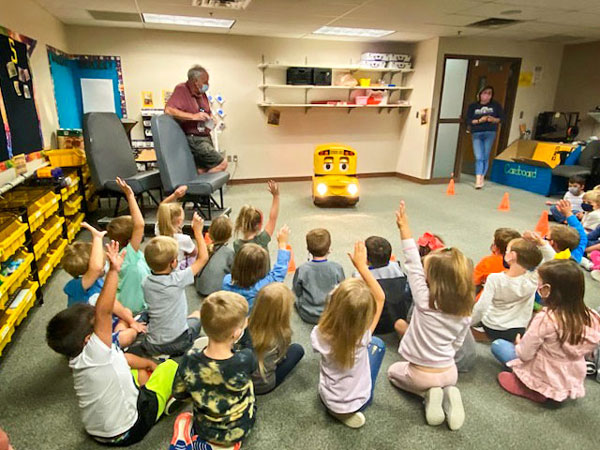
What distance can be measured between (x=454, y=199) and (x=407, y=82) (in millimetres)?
2477

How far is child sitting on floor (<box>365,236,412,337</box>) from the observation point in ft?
7.13

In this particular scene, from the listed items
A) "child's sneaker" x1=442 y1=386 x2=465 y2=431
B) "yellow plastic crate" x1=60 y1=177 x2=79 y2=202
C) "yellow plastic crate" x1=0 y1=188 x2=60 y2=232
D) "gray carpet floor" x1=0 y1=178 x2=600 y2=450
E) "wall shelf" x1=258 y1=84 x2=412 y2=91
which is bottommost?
"gray carpet floor" x1=0 y1=178 x2=600 y2=450

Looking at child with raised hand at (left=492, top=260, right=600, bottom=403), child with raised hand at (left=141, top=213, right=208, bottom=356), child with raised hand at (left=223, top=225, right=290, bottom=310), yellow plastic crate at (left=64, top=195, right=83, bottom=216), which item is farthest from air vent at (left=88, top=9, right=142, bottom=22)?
child with raised hand at (left=492, top=260, right=600, bottom=403)

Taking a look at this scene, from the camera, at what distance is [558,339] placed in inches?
64.2

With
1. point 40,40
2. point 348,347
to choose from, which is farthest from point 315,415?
point 40,40

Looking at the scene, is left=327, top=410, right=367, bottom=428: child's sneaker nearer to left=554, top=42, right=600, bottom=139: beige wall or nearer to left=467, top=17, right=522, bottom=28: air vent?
left=467, top=17, right=522, bottom=28: air vent

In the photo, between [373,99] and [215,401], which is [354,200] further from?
[215,401]

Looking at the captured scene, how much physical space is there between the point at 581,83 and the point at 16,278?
8.34 meters

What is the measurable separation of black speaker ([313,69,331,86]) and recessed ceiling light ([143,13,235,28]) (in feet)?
5.03

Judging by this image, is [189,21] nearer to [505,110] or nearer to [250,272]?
[250,272]

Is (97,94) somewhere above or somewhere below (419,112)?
above

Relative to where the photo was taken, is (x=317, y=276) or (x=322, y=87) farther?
(x=322, y=87)

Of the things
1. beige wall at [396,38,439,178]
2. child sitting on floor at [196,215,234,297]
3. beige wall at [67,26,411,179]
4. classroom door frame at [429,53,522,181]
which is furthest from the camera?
classroom door frame at [429,53,522,181]

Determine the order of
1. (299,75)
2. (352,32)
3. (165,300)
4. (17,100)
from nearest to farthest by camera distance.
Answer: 1. (165,300)
2. (17,100)
3. (352,32)
4. (299,75)
